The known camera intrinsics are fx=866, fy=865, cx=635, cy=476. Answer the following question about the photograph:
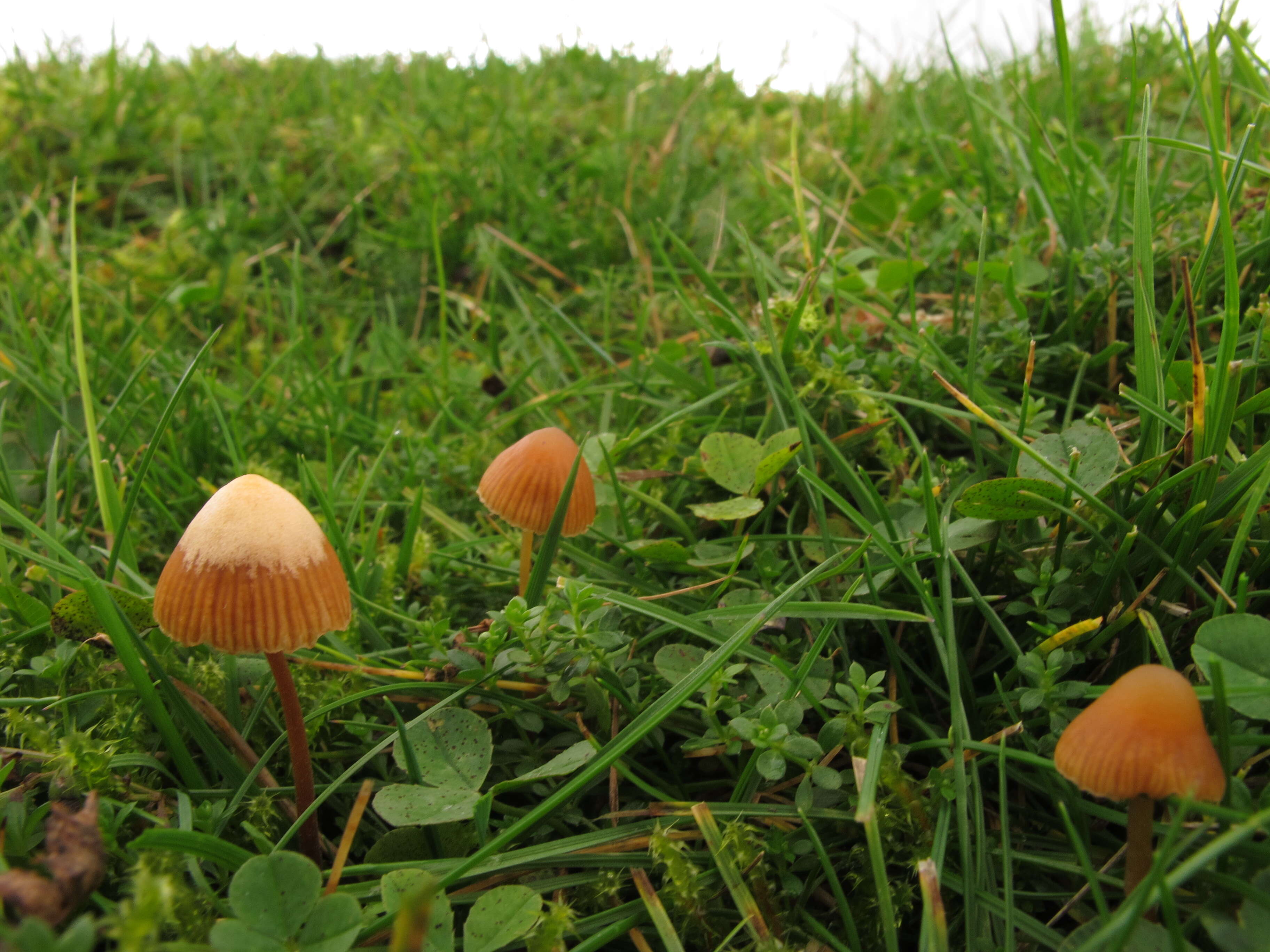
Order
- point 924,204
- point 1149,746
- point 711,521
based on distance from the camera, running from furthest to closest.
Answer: point 924,204 < point 711,521 < point 1149,746

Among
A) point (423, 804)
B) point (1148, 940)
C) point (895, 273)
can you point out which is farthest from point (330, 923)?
point (895, 273)

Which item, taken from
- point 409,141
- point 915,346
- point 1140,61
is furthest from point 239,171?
point 1140,61

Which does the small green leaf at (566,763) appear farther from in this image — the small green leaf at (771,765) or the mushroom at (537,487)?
the mushroom at (537,487)

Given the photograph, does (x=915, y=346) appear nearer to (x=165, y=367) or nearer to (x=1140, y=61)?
(x=165, y=367)

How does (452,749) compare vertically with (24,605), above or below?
Answer: below

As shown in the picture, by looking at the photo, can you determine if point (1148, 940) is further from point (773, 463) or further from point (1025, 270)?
point (1025, 270)

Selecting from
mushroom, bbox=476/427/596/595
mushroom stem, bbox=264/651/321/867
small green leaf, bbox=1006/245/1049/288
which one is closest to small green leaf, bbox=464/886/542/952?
mushroom stem, bbox=264/651/321/867
